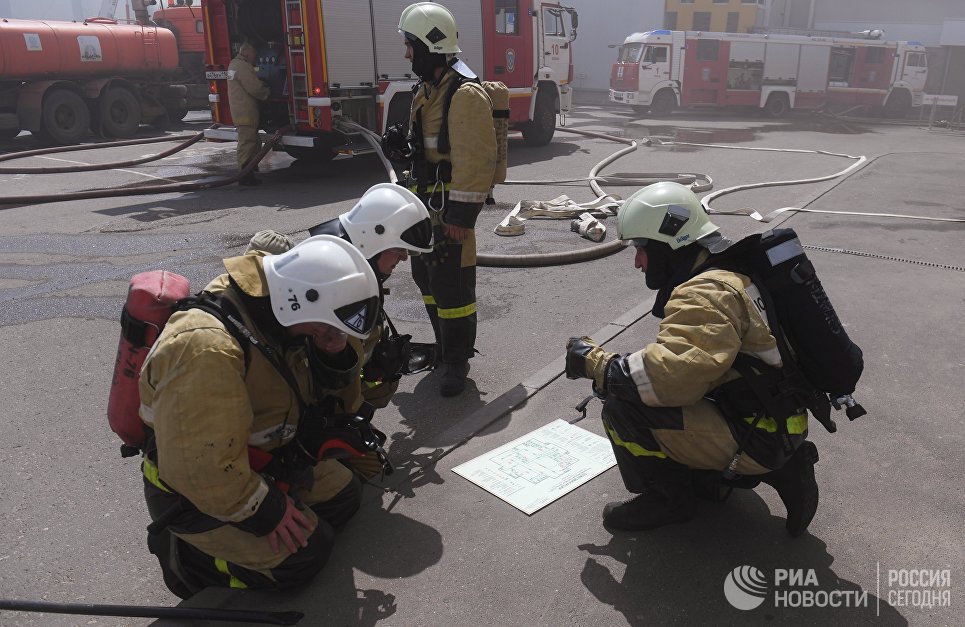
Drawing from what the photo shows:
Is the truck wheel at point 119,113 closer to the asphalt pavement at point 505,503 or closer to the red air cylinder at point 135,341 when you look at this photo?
the asphalt pavement at point 505,503

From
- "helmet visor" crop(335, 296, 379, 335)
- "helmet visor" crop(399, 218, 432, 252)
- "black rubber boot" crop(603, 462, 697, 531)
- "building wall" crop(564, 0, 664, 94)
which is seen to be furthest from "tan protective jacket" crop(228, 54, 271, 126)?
"building wall" crop(564, 0, 664, 94)

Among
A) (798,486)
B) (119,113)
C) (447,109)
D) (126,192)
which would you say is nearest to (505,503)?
(798,486)

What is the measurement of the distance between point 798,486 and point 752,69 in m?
25.4

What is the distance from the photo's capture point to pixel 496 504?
3.22 metres

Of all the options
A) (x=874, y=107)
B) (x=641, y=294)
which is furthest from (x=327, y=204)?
(x=874, y=107)

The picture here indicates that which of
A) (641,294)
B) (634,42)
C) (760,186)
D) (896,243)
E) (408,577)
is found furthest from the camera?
(634,42)

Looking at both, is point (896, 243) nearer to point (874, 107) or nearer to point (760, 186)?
point (760, 186)

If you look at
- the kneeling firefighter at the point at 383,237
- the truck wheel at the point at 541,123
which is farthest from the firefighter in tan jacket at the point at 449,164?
the truck wheel at the point at 541,123

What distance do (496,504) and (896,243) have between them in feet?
20.3

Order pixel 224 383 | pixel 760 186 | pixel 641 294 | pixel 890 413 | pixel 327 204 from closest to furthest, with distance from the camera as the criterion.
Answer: pixel 224 383 → pixel 890 413 → pixel 641 294 → pixel 327 204 → pixel 760 186

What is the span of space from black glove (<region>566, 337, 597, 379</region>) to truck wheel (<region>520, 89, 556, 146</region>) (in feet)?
40.5

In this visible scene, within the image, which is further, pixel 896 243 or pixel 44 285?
pixel 896 243

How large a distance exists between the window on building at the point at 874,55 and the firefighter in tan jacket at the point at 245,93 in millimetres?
23553

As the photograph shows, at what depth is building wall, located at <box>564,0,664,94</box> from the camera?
35219 millimetres
